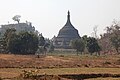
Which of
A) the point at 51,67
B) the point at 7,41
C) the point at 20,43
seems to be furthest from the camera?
the point at 7,41

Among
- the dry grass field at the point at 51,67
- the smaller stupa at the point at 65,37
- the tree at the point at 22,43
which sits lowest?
the dry grass field at the point at 51,67

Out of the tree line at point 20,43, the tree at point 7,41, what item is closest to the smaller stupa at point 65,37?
the tree at point 7,41

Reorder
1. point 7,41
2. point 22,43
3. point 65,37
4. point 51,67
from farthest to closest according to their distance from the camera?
point 65,37 → point 7,41 → point 22,43 → point 51,67

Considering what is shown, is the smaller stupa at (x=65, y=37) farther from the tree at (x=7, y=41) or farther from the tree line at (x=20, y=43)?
the tree line at (x=20, y=43)

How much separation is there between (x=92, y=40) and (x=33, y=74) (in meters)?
50.0

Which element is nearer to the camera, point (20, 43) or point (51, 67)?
point (51, 67)

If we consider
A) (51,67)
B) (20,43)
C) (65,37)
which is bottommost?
(51,67)

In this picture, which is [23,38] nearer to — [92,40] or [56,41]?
[92,40]

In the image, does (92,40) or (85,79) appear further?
(92,40)

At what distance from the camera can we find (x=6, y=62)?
146ft

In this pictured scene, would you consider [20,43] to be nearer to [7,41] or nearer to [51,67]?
[7,41]

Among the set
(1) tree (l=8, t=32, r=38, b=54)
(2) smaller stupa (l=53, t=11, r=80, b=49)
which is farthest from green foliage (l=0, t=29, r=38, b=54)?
(2) smaller stupa (l=53, t=11, r=80, b=49)

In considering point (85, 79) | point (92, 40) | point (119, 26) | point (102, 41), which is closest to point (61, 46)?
point (102, 41)

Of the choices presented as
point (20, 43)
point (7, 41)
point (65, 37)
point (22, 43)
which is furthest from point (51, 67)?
point (65, 37)
